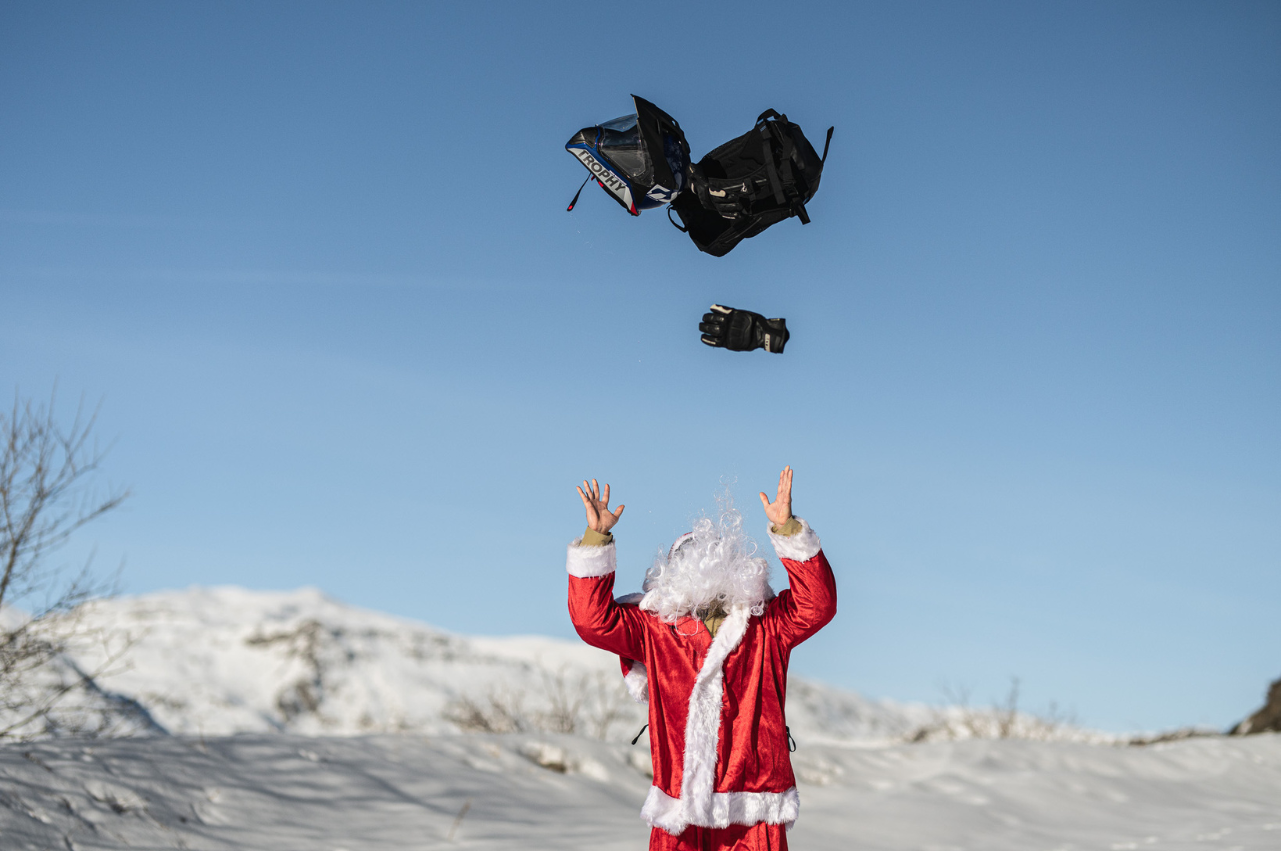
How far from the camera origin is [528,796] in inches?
295

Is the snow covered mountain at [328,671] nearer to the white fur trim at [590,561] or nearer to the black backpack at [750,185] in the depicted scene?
the black backpack at [750,185]

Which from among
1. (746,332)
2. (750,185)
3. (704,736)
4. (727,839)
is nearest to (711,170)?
(750,185)

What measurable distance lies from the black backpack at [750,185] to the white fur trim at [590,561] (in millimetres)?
1703

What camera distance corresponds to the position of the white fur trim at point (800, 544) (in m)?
3.81

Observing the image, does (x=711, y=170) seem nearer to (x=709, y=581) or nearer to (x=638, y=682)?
(x=709, y=581)

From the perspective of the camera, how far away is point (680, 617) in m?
4.00

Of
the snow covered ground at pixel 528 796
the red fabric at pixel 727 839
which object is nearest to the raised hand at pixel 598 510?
the red fabric at pixel 727 839

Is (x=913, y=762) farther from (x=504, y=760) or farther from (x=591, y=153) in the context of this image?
(x=591, y=153)

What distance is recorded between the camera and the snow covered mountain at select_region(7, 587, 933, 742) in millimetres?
25266

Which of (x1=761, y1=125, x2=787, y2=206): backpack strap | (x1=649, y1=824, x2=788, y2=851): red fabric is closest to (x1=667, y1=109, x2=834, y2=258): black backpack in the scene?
(x1=761, y1=125, x2=787, y2=206): backpack strap

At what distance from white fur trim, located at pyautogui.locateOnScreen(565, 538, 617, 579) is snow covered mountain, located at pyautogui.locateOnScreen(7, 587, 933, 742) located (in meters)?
19.5

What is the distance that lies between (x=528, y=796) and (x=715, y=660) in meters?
4.26

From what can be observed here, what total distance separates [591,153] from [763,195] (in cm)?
80

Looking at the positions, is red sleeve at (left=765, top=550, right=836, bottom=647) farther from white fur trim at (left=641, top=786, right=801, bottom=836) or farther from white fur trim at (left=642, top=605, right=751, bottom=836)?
white fur trim at (left=641, top=786, right=801, bottom=836)
